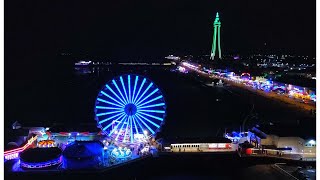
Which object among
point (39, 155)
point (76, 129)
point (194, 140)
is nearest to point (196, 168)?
point (194, 140)

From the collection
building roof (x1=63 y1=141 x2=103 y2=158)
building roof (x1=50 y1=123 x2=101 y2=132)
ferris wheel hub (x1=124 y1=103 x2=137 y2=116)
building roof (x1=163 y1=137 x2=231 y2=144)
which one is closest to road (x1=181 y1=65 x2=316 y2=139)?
building roof (x1=163 y1=137 x2=231 y2=144)

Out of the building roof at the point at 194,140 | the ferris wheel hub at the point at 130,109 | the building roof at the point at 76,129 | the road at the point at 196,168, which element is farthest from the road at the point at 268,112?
the building roof at the point at 76,129

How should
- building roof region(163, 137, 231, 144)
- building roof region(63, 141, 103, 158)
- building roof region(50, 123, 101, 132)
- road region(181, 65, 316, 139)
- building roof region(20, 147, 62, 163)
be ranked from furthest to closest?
building roof region(50, 123, 101, 132), road region(181, 65, 316, 139), building roof region(163, 137, 231, 144), building roof region(63, 141, 103, 158), building roof region(20, 147, 62, 163)

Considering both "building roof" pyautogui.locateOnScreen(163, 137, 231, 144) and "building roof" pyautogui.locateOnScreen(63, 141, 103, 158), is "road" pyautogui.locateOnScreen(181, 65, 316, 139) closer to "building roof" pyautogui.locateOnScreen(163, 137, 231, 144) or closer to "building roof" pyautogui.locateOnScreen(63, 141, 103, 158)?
"building roof" pyautogui.locateOnScreen(163, 137, 231, 144)

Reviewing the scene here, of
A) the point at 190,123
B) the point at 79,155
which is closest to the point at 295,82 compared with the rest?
the point at 190,123

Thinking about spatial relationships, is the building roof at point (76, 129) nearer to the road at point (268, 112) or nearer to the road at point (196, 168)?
the road at point (196, 168)

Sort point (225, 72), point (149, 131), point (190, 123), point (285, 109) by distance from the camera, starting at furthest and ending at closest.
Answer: point (225, 72)
point (285, 109)
point (190, 123)
point (149, 131)

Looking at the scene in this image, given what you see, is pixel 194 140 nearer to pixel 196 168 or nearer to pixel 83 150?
pixel 196 168

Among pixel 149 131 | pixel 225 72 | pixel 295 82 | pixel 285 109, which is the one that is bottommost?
pixel 149 131

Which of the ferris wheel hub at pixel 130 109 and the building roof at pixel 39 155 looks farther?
the ferris wheel hub at pixel 130 109

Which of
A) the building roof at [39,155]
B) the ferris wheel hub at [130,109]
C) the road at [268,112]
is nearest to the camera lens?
the building roof at [39,155]

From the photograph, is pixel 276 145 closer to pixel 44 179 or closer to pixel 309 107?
pixel 44 179
